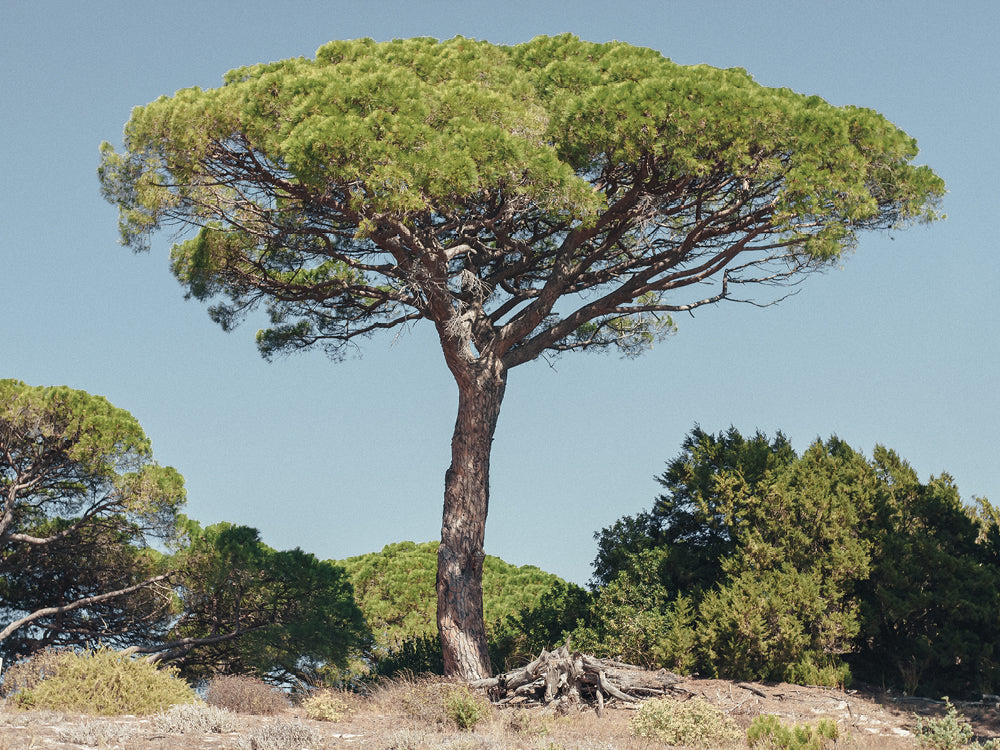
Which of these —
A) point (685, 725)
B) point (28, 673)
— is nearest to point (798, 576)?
point (685, 725)

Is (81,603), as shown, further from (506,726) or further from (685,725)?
(685,725)

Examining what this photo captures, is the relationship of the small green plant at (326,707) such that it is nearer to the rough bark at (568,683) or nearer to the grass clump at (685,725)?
the rough bark at (568,683)

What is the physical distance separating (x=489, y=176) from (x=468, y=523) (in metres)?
4.82

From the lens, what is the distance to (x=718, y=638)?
12133mm

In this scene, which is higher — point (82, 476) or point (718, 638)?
point (82, 476)

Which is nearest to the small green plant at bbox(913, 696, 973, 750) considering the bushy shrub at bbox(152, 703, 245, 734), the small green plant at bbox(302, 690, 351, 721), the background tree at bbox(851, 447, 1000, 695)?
the background tree at bbox(851, 447, 1000, 695)

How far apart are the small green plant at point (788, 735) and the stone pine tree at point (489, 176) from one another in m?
4.42

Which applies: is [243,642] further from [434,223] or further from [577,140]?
[577,140]

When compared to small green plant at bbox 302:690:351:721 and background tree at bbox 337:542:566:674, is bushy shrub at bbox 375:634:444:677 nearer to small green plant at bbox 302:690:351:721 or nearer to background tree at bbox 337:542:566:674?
background tree at bbox 337:542:566:674

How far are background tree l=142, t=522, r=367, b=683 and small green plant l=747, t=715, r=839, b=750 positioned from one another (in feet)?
29.1

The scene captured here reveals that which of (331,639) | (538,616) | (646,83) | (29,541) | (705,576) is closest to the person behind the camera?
(646,83)

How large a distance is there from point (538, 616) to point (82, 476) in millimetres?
9215

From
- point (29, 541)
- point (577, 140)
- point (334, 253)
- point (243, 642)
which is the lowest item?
point (243, 642)

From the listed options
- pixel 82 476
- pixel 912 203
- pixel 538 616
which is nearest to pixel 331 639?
pixel 538 616
